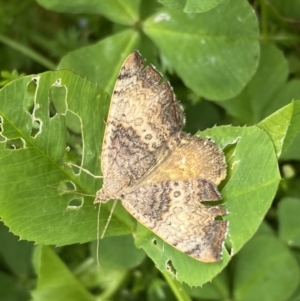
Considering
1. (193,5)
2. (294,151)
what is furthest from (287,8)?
(193,5)

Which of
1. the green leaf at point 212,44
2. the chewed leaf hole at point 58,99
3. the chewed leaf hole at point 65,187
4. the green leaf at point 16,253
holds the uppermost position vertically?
the green leaf at point 212,44

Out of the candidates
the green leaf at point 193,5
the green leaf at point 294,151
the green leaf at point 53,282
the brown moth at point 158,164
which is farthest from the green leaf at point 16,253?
the green leaf at point 193,5

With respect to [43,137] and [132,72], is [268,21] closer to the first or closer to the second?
[132,72]

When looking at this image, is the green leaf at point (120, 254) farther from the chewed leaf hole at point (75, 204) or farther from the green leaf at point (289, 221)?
the green leaf at point (289, 221)

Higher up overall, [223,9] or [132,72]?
[223,9]

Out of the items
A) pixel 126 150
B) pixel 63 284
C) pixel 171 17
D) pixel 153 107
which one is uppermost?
pixel 171 17

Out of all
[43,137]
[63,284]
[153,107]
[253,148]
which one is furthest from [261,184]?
[63,284]

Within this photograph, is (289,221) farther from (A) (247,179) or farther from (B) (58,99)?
(B) (58,99)

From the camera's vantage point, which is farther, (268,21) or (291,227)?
(268,21)
